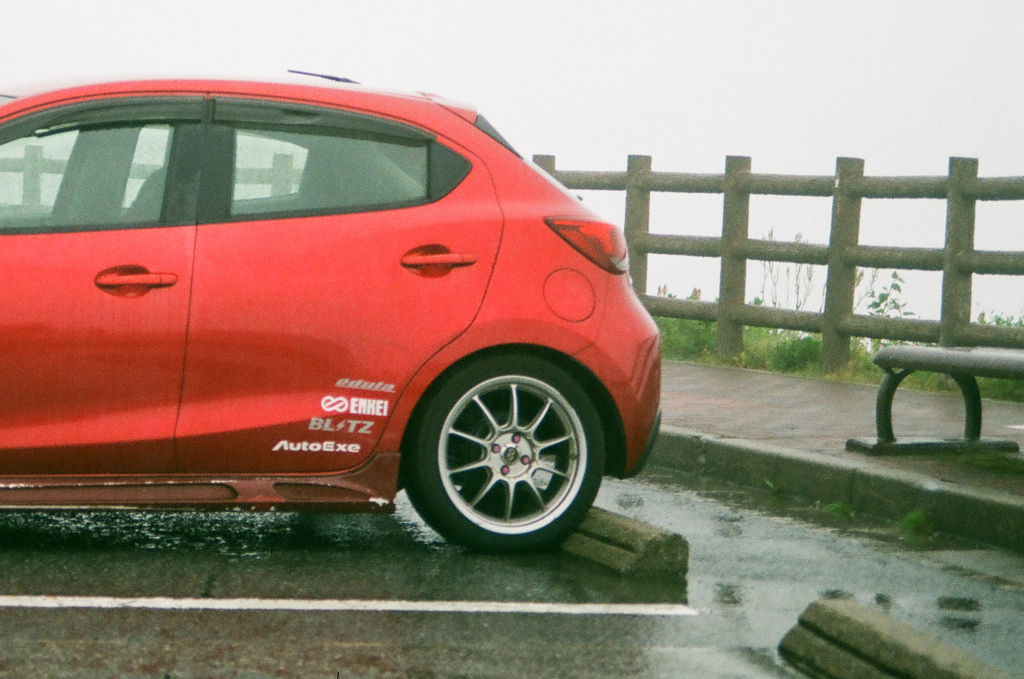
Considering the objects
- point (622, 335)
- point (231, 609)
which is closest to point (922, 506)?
point (622, 335)

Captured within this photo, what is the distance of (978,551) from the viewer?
625 centimetres

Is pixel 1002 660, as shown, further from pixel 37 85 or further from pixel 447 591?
pixel 37 85

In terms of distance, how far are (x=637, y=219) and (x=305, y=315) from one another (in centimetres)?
1112

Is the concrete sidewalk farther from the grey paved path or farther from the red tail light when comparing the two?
the red tail light

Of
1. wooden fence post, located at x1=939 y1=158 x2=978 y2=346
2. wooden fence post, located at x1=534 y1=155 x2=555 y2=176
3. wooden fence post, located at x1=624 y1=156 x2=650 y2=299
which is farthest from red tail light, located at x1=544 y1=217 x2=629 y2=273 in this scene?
wooden fence post, located at x1=534 y1=155 x2=555 y2=176

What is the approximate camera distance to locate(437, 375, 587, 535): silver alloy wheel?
18.6ft

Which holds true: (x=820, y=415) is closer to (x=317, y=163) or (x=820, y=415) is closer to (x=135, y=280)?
(x=317, y=163)

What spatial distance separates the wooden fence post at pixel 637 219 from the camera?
1630 centimetres

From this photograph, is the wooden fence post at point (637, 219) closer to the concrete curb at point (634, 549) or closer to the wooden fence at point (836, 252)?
the wooden fence at point (836, 252)

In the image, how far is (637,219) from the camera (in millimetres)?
16328

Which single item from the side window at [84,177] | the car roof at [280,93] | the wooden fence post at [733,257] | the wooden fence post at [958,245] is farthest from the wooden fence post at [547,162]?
the side window at [84,177]

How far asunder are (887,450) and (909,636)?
4012 millimetres

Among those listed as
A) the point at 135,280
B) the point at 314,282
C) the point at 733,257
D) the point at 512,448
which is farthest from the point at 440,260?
the point at 733,257

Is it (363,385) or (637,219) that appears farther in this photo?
(637,219)
